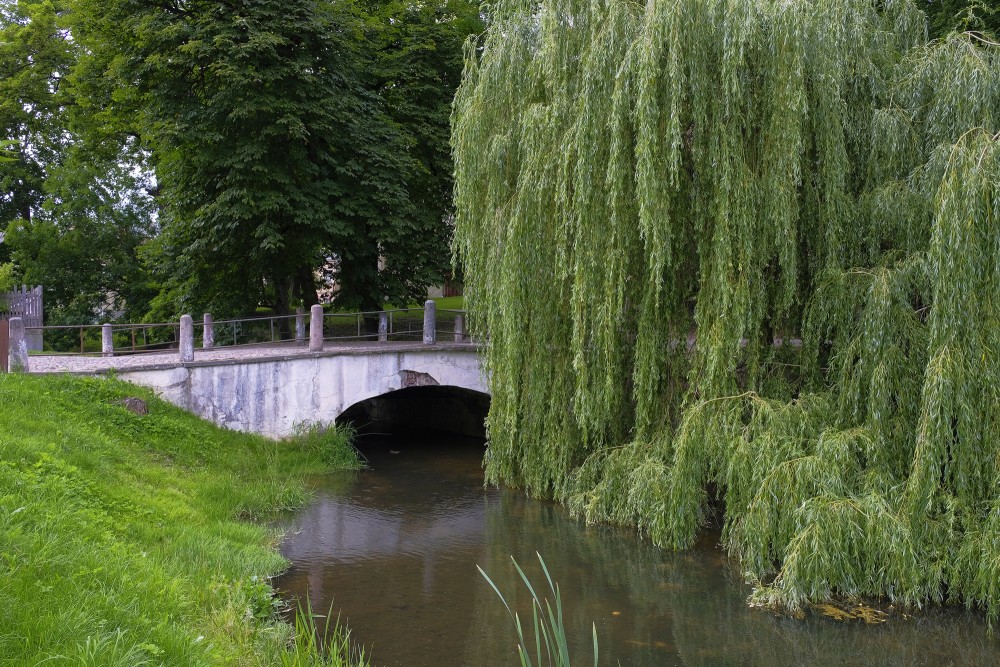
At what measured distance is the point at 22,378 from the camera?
1269 centimetres

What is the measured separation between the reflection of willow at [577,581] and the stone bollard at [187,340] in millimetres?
5874

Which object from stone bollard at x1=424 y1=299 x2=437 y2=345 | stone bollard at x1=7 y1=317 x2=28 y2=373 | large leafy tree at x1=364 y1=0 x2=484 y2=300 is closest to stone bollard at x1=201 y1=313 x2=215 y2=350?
stone bollard at x1=7 y1=317 x2=28 y2=373

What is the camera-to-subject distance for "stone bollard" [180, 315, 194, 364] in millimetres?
14383

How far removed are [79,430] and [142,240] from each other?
14.9 m

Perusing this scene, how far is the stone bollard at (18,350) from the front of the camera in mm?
13188

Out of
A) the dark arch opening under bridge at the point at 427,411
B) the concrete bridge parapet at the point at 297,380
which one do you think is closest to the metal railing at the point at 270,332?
the concrete bridge parapet at the point at 297,380

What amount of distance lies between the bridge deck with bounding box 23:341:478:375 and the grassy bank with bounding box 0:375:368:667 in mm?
806

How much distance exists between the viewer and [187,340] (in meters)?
14.5

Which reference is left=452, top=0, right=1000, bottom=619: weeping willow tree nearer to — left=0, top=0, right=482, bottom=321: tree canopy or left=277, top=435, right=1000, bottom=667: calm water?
left=277, top=435, right=1000, bottom=667: calm water

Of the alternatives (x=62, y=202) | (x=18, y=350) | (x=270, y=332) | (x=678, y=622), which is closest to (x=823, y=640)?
(x=678, y=622)

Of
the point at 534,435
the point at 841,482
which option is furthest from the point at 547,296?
the point at 841,482

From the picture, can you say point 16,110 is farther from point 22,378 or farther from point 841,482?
point 841,482

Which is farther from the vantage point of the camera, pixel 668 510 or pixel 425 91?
pixel 425 91

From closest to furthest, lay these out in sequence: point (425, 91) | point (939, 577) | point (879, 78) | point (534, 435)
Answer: point (939, 577)
point (879, 78)
point (534, 435)
point (425, 91)
